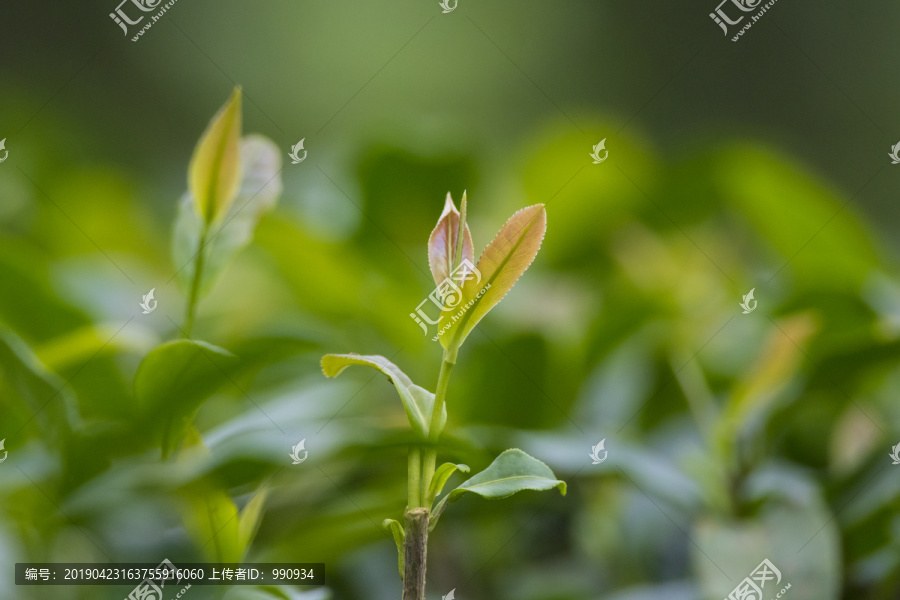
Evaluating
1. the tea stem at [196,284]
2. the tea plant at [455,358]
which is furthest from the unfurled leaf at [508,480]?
the tea stem at [196,284]

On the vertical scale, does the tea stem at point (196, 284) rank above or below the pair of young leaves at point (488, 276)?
above

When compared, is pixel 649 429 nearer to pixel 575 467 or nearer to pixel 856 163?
pixel 575 467

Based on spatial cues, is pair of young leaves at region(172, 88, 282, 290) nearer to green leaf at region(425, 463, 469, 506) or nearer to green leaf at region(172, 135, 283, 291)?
green leaf at region(172, 135, 283, 291)

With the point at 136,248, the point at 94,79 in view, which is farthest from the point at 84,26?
the point at 136,248

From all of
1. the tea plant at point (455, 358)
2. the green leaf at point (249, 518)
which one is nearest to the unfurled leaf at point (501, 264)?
the tea plant at point (455, 358)

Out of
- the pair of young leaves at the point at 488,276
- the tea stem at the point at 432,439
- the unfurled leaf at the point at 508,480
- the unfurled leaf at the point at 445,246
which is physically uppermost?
the unfurled leaf at the point at 445,246

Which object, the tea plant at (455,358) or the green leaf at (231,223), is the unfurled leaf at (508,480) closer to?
the tea plant at (455,358)
